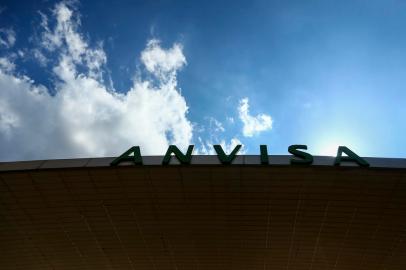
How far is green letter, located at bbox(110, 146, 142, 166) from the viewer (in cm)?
1619

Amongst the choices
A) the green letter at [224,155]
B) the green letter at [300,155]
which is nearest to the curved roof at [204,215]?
the green letter at [224,155]

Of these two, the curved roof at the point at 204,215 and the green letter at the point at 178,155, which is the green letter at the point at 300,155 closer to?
the curved roof at the point at 204,215

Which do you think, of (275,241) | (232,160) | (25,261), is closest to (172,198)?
(232,160)

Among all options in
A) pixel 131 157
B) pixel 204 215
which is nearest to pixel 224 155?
pixel 204 215

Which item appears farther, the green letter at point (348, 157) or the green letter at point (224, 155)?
Result: the green letter at point (224, 155)

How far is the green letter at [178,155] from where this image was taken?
1609 centimetres

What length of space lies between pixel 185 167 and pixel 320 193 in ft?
20.7

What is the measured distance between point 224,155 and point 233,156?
40 cm

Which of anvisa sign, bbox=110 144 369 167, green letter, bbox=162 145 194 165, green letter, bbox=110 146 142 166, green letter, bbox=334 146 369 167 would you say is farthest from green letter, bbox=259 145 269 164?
green letter, bbox=110 146 142 166

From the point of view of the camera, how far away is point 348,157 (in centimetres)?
1586

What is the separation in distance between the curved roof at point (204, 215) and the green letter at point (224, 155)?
31 centimetres

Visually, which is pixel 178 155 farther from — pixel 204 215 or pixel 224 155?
A: pixel 204 215

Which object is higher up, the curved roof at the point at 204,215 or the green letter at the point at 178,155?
the green letter at the point at 178,155

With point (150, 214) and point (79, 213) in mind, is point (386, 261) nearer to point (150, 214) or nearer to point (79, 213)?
point (150, 214)
